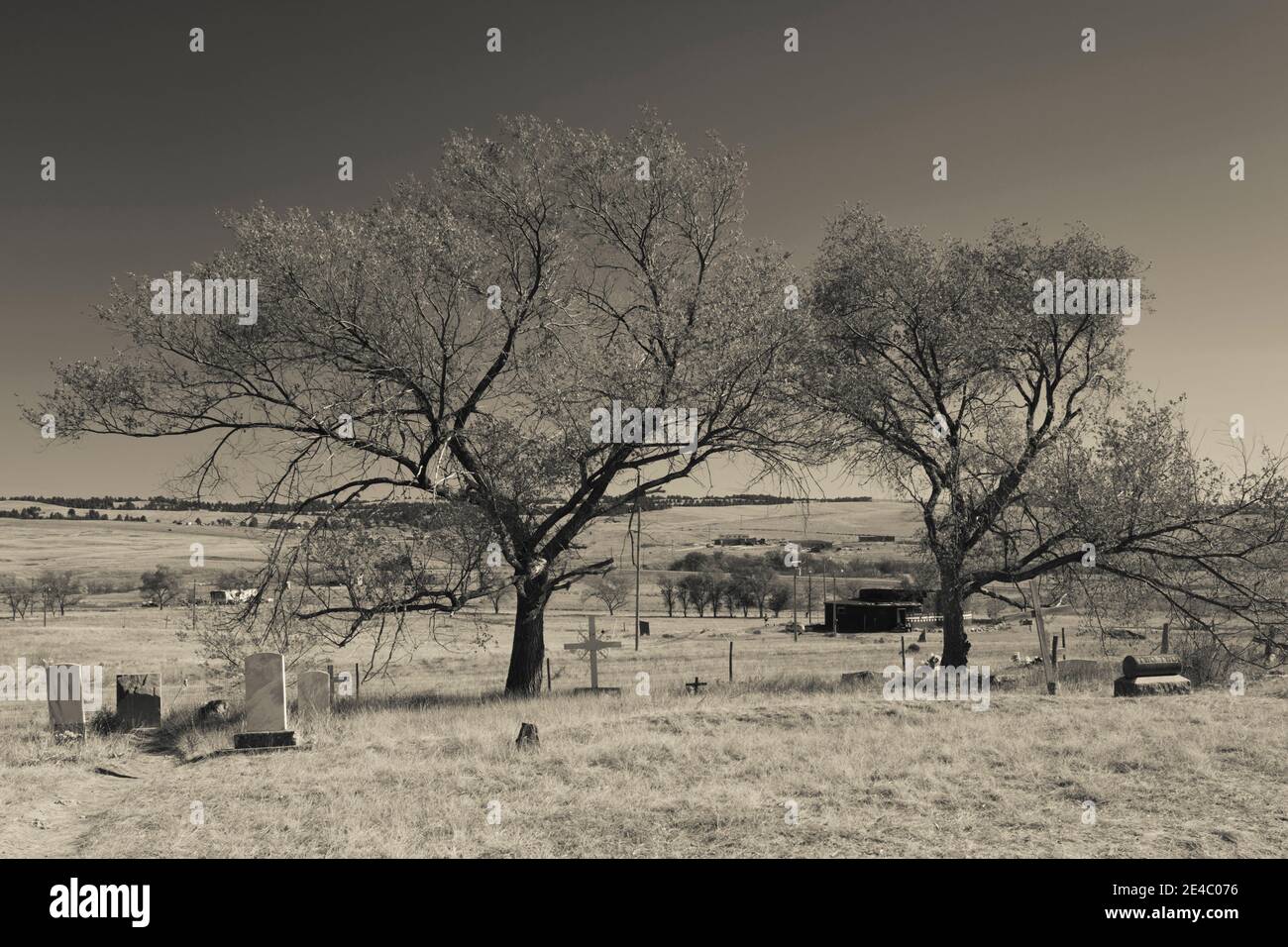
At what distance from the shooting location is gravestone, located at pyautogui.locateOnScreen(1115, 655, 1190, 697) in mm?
18656

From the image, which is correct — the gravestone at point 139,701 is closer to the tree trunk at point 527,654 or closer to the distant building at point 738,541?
the tree trunk at point 527,654

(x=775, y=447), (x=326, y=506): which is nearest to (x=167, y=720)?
(x=326, y=506)

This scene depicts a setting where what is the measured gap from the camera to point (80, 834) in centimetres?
948

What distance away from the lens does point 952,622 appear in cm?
2319

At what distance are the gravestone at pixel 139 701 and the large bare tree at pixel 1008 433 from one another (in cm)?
1454

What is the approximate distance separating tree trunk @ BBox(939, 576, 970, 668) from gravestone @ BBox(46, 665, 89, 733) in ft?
61.7

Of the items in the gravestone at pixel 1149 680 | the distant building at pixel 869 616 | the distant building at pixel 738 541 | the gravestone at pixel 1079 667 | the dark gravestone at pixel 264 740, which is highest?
the dark gravestone at pixel 264 740

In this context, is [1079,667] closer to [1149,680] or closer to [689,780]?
[1149,680]

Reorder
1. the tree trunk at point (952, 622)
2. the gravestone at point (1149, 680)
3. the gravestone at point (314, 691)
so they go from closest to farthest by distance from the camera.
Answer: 1. the gravestone at point (314, 691)
2. the gravestone at point (1149, 680)
3. the tree trunk at point (952, 622)

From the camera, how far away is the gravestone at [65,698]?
15242 millimetres

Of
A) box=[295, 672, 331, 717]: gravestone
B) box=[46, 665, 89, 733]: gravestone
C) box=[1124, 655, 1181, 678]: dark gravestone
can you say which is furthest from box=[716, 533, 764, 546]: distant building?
box=[46, 665, 89, 733]: gravestone

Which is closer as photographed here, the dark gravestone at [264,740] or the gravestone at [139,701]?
the dark gravestone at [264,740]

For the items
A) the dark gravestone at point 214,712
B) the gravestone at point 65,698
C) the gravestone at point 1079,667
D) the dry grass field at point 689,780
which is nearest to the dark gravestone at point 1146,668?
the dry grass field at point 689,780

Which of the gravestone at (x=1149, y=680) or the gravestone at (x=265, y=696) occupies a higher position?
the gravestone at (x=265, y=696)
